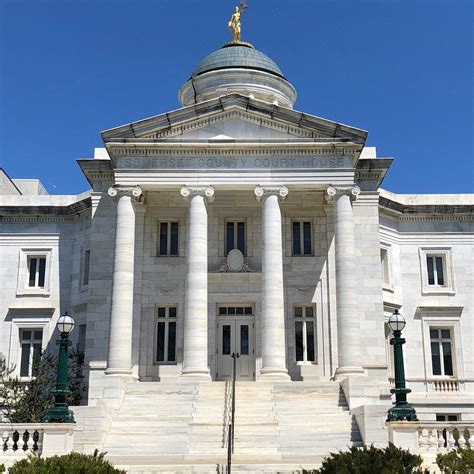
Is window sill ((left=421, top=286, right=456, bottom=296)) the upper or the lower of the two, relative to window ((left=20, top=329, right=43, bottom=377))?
upper

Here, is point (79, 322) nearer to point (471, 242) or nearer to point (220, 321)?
point (220, 321)

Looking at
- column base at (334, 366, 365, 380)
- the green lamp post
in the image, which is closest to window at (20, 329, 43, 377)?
column base at (334, 366, 365, 380)

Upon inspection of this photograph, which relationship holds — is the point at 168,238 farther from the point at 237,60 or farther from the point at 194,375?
the point at 237,60

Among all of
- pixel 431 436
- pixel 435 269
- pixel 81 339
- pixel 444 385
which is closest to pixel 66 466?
pixel 431 436

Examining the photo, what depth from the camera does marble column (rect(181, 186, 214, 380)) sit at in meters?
30.6

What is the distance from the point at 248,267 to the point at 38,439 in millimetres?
15788

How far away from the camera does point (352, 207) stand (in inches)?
1339

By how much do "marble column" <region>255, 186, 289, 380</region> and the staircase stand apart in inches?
49.7

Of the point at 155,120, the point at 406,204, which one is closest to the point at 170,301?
the point at 155,120

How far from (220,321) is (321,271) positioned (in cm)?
539

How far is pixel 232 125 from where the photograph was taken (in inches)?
1321

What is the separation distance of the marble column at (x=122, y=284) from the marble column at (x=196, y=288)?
7.92 feet

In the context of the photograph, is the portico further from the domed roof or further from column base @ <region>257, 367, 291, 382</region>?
the domed roof

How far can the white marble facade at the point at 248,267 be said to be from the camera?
104 ft
